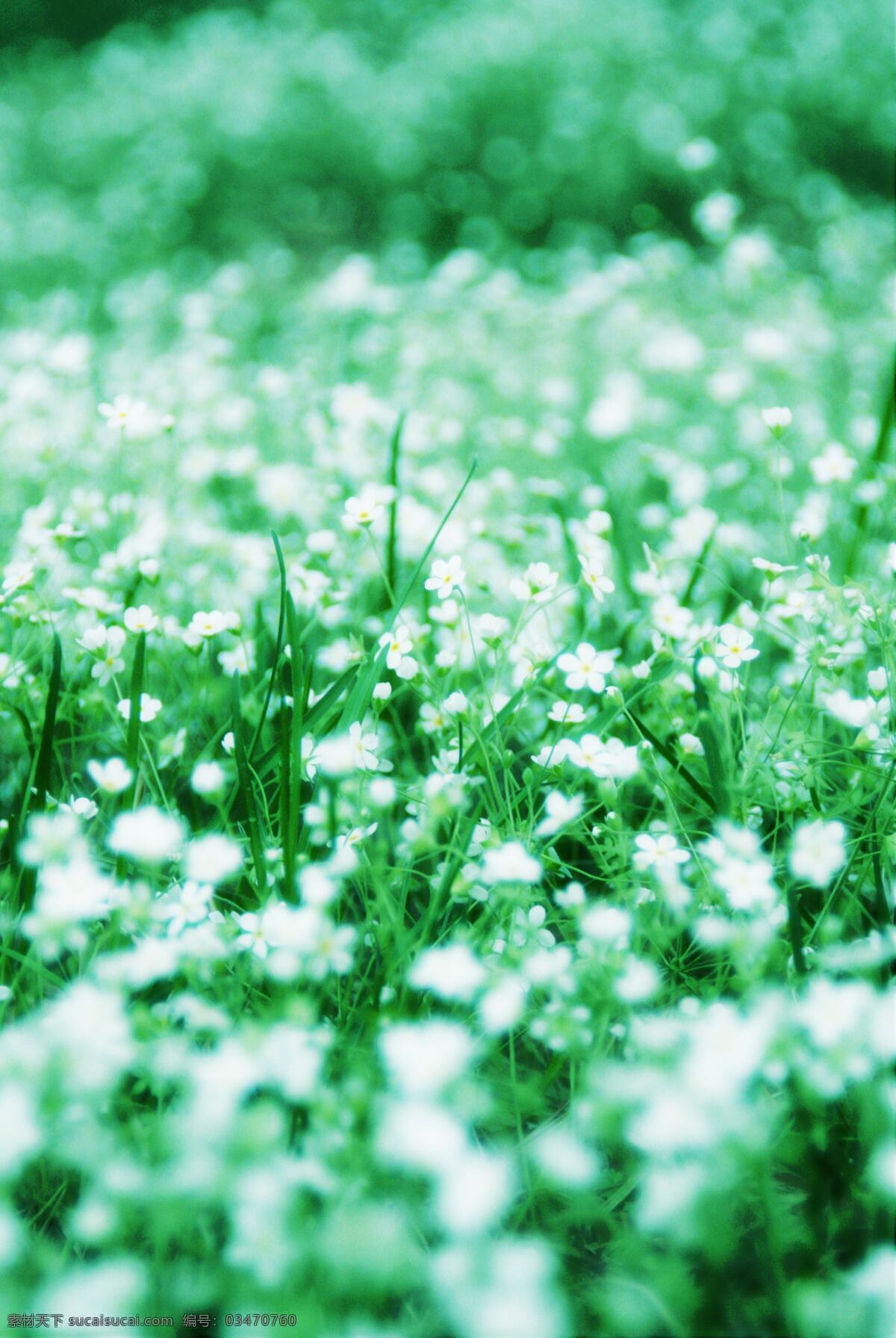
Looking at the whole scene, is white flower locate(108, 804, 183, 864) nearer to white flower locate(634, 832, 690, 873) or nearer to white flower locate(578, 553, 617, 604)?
white flower locate(634, 832, 690, 873)

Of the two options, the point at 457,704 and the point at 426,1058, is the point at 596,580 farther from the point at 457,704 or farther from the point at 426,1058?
the point at 426,1058

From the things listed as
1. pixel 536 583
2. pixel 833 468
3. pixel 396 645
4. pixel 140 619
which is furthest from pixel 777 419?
pixel 140 619

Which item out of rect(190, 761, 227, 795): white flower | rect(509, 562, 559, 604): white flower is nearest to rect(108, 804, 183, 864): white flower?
rect(190, 761, 227, 795): white flower

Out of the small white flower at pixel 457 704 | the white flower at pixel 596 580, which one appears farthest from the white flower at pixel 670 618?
the small white flower at pixel 457 704

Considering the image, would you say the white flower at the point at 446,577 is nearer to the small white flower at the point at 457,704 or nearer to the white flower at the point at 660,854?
the small white flower at the point at 457,704

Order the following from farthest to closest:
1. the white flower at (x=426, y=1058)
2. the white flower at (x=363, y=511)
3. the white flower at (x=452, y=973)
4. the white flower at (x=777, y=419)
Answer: the white flower at (x=777, y=419)
the white flower at (x=363, y=511)
the white flower at (x=452, y=973)
the white flower at (x=426, y=1058)

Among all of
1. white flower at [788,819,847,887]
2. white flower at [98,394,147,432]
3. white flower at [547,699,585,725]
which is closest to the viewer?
white flower at [788,819,847,887]
